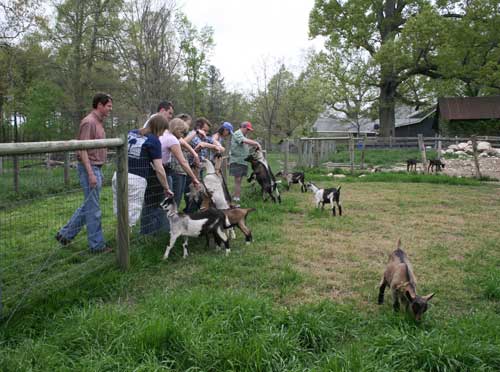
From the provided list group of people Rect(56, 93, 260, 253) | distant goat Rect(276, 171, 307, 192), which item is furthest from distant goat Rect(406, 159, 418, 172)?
group of people Rect(56, 93, 260, 253)

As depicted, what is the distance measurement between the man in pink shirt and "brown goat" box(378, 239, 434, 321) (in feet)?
10.6

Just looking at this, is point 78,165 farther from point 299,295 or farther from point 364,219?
point 364,219

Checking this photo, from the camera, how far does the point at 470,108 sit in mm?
33938

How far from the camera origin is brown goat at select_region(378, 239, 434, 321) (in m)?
3.39

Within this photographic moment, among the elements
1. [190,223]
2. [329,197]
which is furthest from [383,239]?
[190,223]

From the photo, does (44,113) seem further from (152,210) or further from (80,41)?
(152,210)

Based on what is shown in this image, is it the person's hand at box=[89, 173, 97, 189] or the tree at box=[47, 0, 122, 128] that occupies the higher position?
the tree at box=[47, 0, 122, 128]

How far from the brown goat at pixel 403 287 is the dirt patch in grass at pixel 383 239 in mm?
323

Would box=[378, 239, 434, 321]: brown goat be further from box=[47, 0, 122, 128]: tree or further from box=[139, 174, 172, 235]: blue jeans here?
box=[47, 0, 122, 128]: tree

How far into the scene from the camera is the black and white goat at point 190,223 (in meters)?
5.25

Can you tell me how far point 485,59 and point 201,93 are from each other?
81.6ft

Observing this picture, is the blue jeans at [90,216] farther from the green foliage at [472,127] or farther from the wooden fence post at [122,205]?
the green foliage at [472,127]

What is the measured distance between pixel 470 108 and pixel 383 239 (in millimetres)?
32703

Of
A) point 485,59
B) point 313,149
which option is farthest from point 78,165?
point 485,59
